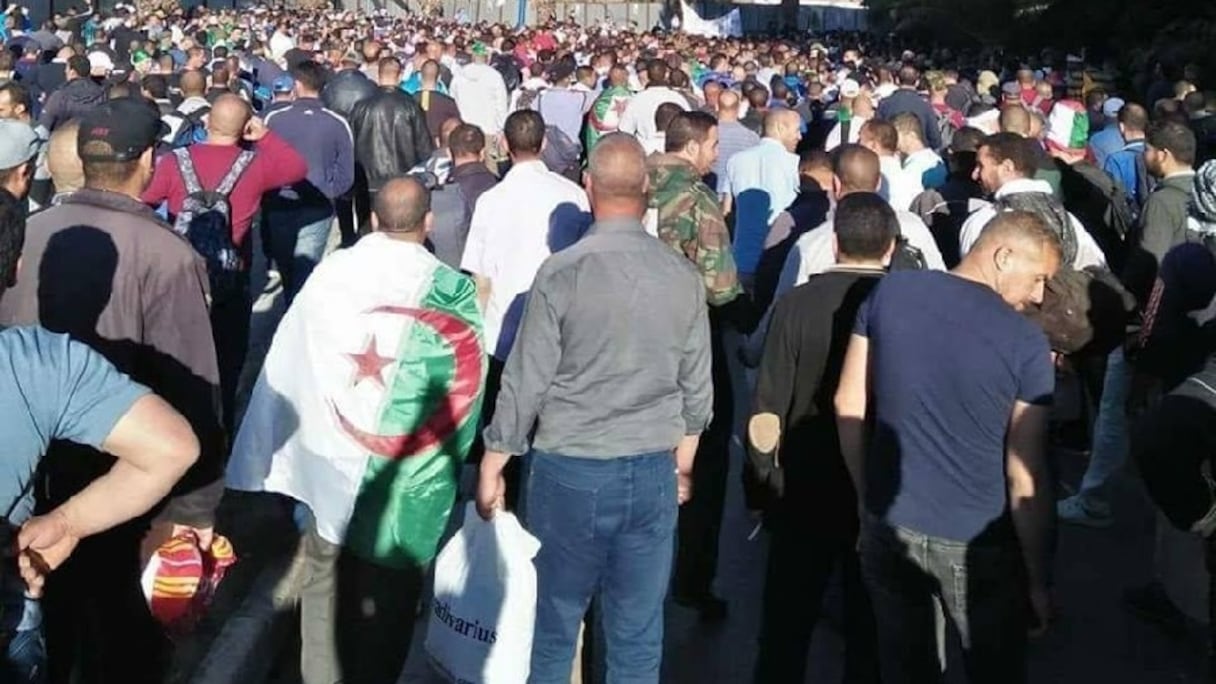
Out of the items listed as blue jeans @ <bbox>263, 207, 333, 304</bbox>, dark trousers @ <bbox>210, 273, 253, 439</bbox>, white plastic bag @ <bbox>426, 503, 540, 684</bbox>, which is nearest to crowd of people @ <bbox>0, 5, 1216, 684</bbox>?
white plastic bag @ <bbox>426, 503, 540, 684</bbox>

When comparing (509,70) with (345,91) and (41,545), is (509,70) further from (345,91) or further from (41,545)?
(41,545)

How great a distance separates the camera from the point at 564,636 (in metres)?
4.83

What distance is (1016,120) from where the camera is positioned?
916cm

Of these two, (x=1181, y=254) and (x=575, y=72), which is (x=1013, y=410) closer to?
(x=1181, y=254)

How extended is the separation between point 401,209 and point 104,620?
1.49m

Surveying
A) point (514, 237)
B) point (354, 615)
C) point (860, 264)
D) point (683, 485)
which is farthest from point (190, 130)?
point (860, 264)

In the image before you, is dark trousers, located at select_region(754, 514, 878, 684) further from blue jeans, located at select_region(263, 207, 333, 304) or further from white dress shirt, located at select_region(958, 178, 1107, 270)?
blue jeans, located at select_region(263, 207, 333, 304)

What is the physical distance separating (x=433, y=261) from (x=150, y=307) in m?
0.84

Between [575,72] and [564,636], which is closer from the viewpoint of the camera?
[564,636]

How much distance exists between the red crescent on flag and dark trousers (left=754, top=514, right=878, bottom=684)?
42.8 inches

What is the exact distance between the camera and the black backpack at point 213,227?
255 inches

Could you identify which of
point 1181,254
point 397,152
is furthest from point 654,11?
point 1181,254

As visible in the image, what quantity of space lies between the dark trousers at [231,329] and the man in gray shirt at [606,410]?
99.7 inches

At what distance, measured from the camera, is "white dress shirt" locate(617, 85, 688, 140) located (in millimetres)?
11672
